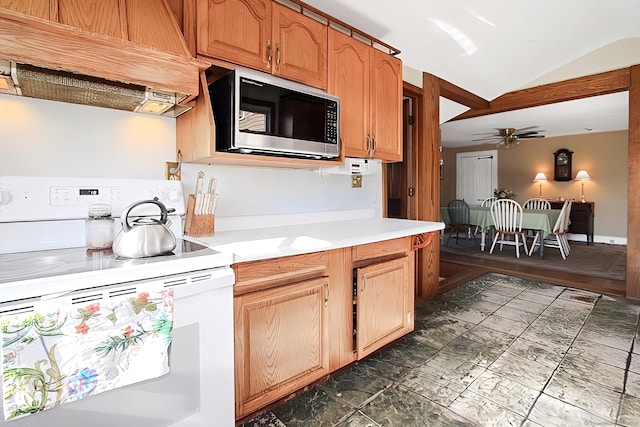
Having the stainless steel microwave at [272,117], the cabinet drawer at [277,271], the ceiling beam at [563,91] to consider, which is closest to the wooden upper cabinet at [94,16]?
the stainless steel microwave at [272,117]

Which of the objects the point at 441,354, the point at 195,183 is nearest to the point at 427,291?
the point at 441,354

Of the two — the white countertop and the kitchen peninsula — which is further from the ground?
the white countertop

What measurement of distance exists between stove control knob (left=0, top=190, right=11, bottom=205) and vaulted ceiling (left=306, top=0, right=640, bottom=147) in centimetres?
185

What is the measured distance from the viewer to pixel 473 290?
3479 millimetres

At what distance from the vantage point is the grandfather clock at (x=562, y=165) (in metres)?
6.89

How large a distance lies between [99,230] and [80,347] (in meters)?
0.58

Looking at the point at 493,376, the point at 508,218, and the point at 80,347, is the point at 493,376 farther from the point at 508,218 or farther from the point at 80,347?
the point at 508,218

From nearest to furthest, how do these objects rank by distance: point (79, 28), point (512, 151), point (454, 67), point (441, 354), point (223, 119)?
point (79, 28), point (223, 119), point (441, 354), point (454, 67), point (512, 151)

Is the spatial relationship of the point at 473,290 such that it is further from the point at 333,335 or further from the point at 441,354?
the point at 333,335

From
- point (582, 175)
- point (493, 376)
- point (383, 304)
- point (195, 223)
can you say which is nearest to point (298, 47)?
point (195, 223)

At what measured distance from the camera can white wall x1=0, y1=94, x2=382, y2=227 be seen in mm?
1353

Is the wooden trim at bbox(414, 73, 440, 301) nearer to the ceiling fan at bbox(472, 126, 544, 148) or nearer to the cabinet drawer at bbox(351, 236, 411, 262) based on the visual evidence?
the cabinet drawer at bbox(351, 236, 411, 262)

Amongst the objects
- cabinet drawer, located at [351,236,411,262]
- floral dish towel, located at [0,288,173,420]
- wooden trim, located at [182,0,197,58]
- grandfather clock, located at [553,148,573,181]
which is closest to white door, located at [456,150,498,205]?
grandfather clock, located at [553,148,573,181]

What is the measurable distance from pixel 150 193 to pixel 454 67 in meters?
2.91
